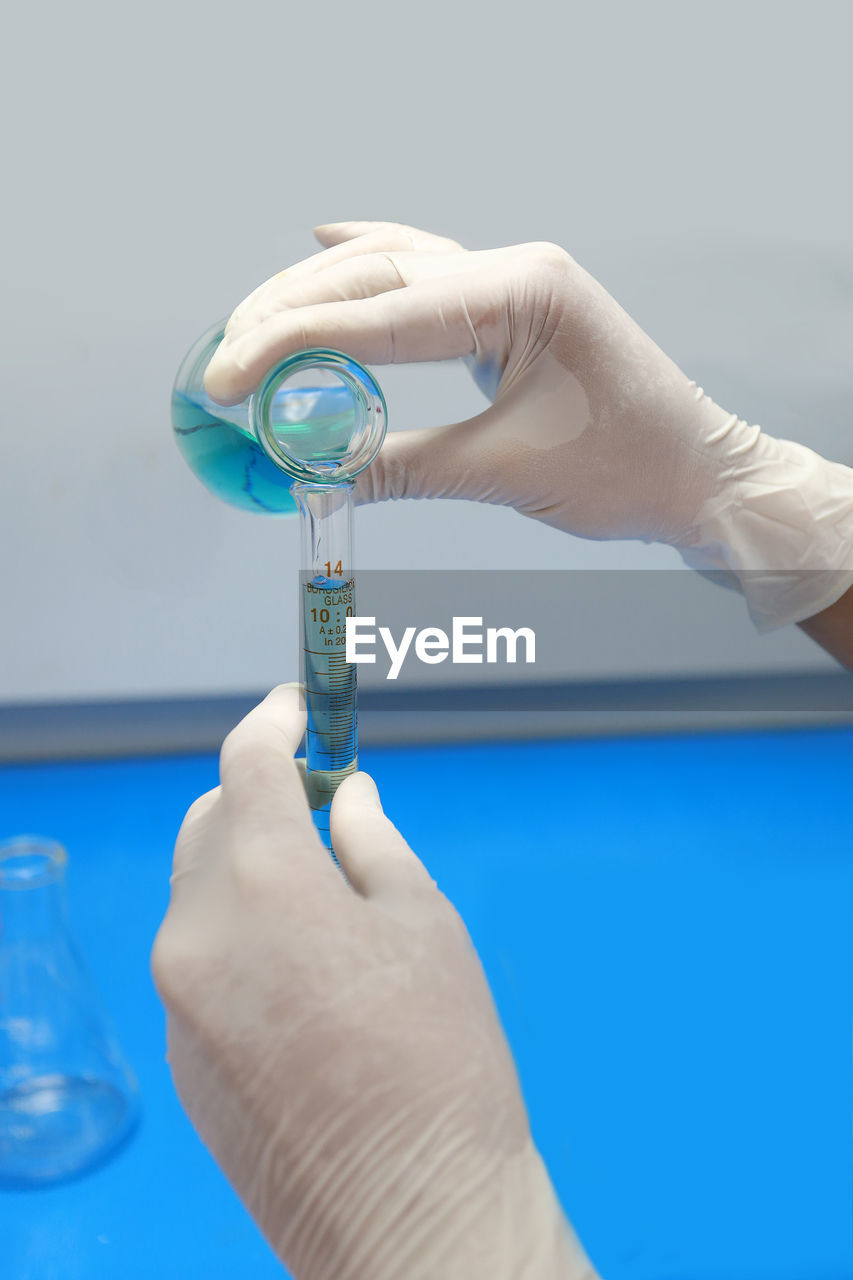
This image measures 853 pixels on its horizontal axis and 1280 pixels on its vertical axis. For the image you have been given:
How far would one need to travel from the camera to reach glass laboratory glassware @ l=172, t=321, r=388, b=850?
0.82m

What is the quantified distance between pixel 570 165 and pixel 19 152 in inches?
36.9

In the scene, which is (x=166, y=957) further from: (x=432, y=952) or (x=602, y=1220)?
(x=602, y=1220)

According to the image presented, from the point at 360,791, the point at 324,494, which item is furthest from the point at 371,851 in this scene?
the point at 324,494

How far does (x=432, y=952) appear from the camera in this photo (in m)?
0.68

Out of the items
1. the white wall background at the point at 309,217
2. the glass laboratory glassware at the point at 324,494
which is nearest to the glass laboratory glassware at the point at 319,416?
the glass laboratory glassware at the point at 324,494

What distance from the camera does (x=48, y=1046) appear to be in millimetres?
1005

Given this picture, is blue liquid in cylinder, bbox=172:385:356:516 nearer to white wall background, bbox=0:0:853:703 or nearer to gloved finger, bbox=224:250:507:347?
gloved finger, bbox=224:250:507:347

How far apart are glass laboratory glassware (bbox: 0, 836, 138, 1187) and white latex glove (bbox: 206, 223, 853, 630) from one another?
494 mm

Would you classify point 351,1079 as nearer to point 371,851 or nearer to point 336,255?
point 371,851

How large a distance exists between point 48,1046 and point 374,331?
0.77 m

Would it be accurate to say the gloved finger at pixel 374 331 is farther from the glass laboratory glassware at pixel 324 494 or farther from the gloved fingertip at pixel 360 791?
the gloved fingertip at pixel 360 791

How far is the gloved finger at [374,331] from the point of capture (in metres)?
0.90

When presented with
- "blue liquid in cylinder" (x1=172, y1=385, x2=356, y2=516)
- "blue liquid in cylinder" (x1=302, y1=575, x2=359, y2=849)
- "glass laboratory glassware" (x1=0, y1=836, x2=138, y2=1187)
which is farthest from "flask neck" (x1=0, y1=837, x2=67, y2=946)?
"blue liquid in cylinder" (x1=172, y1=385, x2=356, y2=516)

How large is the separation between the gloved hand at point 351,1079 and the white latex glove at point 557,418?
18.9 inches
